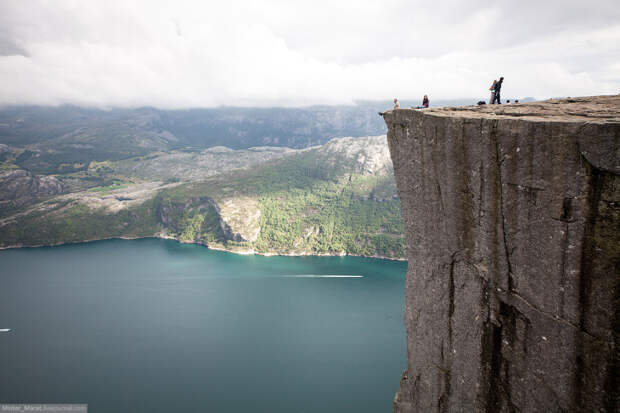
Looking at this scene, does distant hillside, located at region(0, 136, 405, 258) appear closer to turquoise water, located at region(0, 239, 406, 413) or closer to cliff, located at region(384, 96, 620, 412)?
turquoise water, located at region(0, 239, 406, 413)

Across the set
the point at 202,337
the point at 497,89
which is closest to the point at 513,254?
the point at 497,89

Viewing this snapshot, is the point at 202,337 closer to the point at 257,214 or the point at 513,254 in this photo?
the point at 513,254

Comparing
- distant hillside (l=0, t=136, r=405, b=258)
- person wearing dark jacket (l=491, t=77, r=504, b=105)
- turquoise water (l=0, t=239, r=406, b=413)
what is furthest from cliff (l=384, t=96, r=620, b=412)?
distant hillside (l=0, t=136, r=405, b=258)

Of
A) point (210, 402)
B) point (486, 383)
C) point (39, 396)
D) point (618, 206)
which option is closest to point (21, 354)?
point (39, 396)

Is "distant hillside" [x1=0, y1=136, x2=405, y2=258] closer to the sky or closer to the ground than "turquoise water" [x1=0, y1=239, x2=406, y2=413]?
closer to the sky

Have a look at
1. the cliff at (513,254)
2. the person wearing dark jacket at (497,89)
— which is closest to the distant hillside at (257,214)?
the person wearing dark jacket at (497,89)
